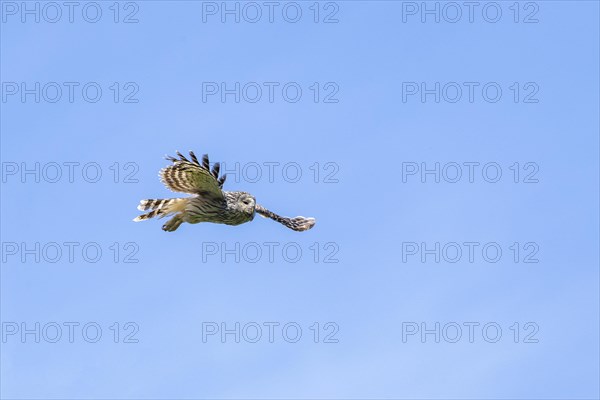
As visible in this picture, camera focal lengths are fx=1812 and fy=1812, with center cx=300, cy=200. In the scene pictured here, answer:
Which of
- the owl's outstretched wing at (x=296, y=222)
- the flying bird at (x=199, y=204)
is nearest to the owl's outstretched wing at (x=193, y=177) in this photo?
the flying bird at (x=199, y=204)

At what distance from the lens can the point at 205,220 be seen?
4216cm

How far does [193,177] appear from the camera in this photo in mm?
40625

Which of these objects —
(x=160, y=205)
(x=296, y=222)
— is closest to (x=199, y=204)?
(x=160, y=205)

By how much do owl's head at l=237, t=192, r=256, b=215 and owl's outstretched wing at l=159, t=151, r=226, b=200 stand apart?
0.56 meters

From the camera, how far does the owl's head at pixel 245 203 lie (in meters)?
41.9

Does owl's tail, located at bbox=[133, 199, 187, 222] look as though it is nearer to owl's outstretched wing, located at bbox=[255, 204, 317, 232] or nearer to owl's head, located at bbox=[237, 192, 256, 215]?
owl's head, located at bbox=[237, 192, 256, 215]

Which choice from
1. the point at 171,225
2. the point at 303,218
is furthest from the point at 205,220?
the point at 303,218

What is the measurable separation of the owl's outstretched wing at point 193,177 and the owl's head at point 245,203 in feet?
1.83

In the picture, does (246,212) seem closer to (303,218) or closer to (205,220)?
(205,220)

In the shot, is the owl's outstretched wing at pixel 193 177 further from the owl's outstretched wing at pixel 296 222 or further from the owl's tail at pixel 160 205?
the owl's outstretched wing at pixel 296 222

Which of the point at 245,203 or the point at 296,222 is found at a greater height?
the point at 296,222

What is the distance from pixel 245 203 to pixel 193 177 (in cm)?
180

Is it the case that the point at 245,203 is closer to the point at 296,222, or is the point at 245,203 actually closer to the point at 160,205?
the point at 160,205

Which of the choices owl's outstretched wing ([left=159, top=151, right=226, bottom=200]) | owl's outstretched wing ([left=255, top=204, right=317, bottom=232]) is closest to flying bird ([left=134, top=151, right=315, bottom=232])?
owl's outstretched wing ([left=159, top=151, right=226, bottom=200])
